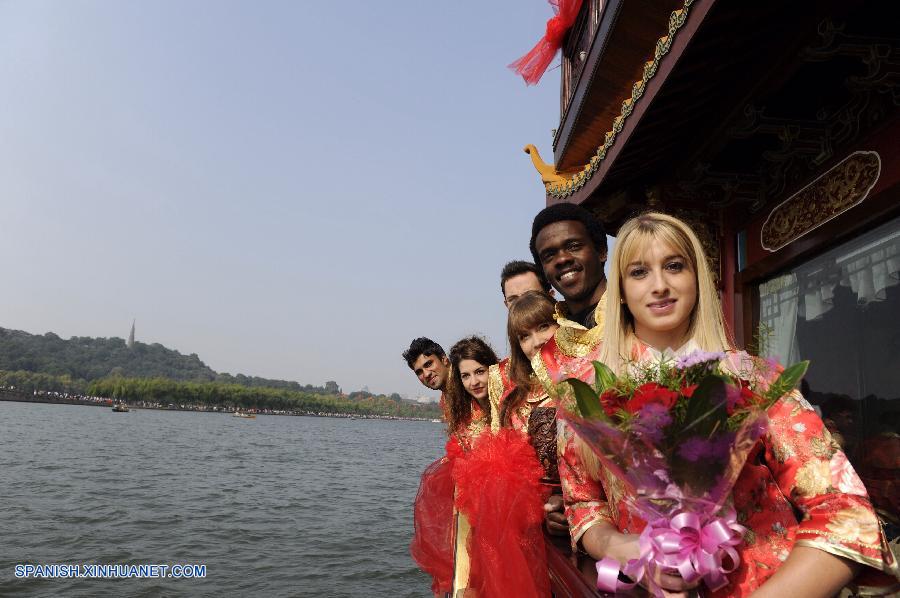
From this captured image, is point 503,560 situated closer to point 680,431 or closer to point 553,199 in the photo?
point 680,431

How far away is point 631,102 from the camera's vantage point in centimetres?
325

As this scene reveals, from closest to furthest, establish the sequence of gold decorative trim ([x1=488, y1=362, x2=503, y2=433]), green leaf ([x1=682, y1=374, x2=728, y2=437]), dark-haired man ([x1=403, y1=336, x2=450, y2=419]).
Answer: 1. green leaf ([x1=682, y1=374, x2=728, y2=437])
2. gold decorative trim ([x1=488, y1=362, x2=503, y2=433])
3. dark-haired man ([x1=403, y1=336, x2=450, y2=419])

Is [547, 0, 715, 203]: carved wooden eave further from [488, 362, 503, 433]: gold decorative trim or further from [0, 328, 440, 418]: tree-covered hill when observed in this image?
[0, 328, 440, 418]: tree-covered hill

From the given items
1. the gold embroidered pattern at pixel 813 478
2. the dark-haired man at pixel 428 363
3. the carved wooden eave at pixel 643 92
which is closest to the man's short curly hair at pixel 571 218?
the carved wooden eave at pixel 643 92

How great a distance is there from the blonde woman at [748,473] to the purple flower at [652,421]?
0.33 metres

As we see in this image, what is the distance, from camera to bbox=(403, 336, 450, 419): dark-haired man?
542cm

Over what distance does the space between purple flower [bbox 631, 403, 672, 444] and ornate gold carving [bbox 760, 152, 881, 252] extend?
2.65 metres

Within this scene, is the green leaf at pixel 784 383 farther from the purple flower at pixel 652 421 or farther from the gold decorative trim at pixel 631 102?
the gold decorative trim at pixel 631 102

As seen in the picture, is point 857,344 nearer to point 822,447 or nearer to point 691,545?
point 822,447

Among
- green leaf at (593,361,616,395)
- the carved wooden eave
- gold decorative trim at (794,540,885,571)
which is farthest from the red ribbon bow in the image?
gold decorative trim at (794,540,885,571)

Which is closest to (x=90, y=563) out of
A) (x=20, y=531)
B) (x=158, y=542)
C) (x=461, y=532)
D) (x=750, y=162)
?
(x=158, y=542)

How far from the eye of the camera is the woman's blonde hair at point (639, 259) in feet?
5.67

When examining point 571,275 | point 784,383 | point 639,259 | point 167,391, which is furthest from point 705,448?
point 167,391

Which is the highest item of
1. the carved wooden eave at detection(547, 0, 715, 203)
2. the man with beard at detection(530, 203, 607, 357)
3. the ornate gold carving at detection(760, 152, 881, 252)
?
the carved wooden eave at detection(547, 0, 715, 203)
